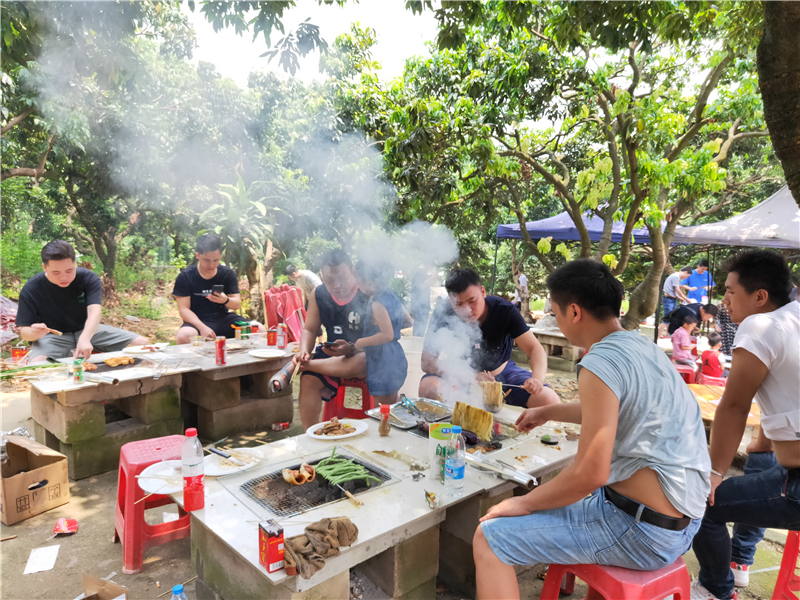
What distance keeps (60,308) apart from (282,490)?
4.10 m

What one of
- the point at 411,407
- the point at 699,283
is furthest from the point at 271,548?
the point at 699,283

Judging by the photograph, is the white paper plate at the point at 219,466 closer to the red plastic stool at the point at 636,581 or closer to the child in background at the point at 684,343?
the red plastic stool at the point at 636,581

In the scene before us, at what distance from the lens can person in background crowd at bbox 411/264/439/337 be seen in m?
6.41

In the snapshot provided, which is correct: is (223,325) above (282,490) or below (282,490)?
above

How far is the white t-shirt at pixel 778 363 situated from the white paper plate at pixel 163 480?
278 cm

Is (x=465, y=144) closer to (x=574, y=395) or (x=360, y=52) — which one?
(x=360, y=52)

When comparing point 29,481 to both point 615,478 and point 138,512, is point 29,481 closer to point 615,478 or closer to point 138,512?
point 138,512

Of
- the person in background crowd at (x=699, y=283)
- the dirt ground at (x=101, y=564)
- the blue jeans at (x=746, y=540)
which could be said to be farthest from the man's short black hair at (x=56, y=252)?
the person in background crowd at (x=699, y=283)

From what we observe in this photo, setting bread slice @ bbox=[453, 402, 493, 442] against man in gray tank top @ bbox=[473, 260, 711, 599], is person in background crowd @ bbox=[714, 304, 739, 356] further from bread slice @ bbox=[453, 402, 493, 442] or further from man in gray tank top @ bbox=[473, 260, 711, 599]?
man in gray tank top @ bbox=[473, 260, 711, 599]

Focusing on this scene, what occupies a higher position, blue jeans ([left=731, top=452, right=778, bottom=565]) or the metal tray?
the metal tray

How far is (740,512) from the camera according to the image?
87.7 inches

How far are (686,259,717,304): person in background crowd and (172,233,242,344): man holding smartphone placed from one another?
10210mm

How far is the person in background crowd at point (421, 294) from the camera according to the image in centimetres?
641

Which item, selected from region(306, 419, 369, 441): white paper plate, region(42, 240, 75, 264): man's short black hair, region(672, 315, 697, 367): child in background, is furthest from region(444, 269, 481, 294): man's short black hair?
region(672, 315, 697, 367): child in background
